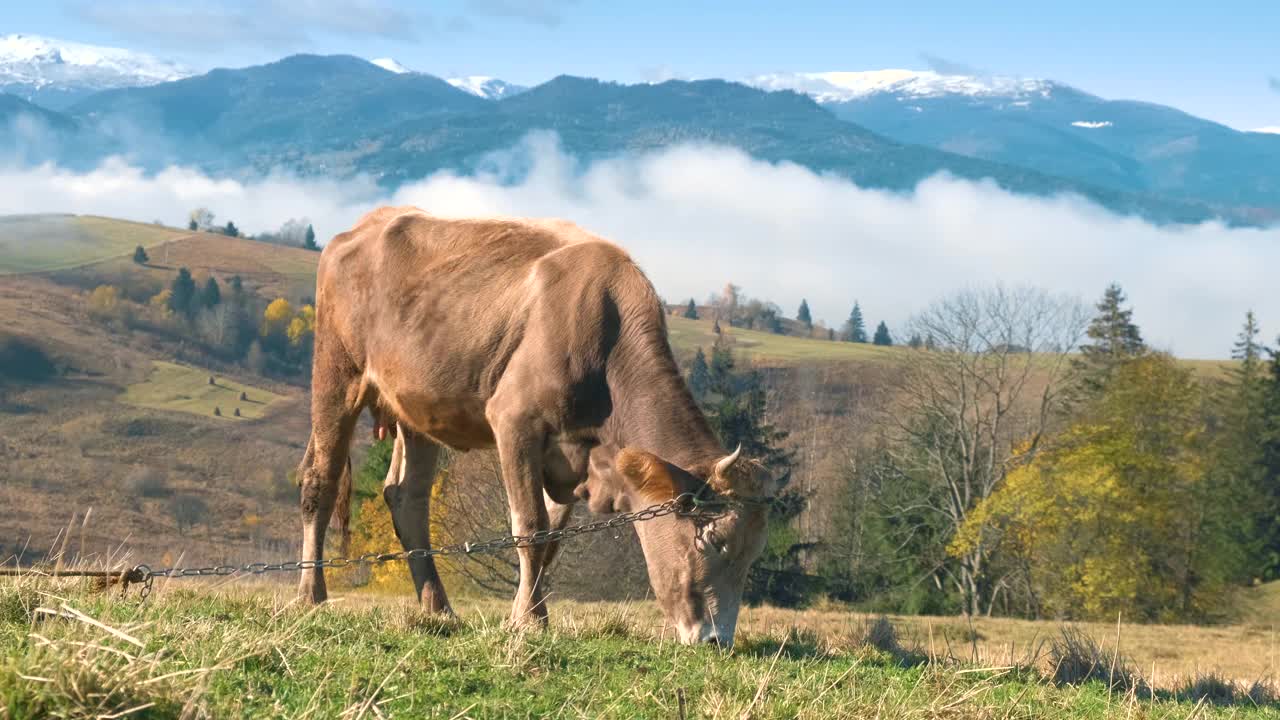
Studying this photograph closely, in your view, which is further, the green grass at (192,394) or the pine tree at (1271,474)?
the green grass at (192,394)

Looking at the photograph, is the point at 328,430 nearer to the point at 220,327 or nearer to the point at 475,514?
the point at 475,514

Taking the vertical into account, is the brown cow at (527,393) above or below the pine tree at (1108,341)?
above

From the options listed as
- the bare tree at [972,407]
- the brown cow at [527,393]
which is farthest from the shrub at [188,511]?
the brown cow at [527,393]

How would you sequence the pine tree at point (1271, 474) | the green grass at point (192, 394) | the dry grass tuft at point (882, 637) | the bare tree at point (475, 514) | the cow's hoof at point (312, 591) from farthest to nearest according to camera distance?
1. the green grass at point (192, 394)
2. the pine tree at point (1271, 474)
3. the bare tree at point (475, 514)
4. the cow's hoof at point (312, 591)
5. the dry grass tuft at point (882, 637)

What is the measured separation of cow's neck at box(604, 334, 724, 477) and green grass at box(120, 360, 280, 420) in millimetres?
161291

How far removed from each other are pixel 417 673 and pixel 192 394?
176 metres

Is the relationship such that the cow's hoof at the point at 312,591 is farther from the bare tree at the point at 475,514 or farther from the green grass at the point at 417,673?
the bare tree at the point at 475,514

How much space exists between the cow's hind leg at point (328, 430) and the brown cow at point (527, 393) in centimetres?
2

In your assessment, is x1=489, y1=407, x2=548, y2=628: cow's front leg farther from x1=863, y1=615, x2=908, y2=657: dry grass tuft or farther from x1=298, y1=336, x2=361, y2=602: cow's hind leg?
x1=298, y1=336, x2=361, y2=602: cow's hind leg

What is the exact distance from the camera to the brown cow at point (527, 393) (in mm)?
8414

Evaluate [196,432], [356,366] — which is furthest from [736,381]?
[196,432]

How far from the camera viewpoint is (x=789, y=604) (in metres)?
57.0

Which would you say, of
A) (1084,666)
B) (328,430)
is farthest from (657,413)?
(328,430)

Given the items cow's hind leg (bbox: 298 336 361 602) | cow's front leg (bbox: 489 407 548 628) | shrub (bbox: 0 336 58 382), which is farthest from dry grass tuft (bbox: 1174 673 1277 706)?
shrub (bbox: 0 336 58 382)
